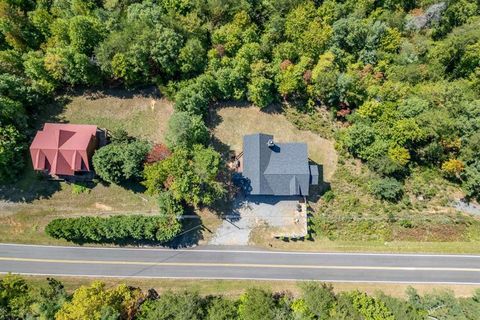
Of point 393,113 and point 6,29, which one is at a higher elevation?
point 6,29

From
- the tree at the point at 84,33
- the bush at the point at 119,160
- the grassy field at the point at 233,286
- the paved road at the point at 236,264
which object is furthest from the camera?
the tree at the point at 84,33

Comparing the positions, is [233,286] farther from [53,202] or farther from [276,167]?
[53,202]

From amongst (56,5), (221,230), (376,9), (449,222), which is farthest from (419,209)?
(56,5)

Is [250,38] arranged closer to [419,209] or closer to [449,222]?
[419,209]

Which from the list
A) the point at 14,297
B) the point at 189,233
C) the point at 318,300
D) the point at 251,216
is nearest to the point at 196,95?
the point at 251,216

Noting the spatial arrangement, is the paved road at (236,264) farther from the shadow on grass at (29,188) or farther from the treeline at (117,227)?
the shadow on grass at (29,188)

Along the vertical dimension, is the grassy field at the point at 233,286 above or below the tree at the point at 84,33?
below

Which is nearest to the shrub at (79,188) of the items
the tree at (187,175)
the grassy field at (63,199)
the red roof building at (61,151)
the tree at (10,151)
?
the grassy field at (63,199)

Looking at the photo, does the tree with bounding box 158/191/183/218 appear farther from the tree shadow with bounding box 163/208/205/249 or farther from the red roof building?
the red roof building
